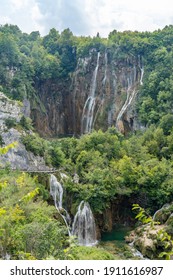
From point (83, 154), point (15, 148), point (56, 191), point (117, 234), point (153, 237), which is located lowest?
point (117, 234)

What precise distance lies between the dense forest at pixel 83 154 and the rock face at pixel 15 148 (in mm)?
384

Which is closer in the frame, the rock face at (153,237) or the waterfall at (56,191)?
the rock face at (153,237)

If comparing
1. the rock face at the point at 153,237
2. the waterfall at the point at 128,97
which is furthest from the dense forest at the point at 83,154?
the waterfall at the point at 128,97

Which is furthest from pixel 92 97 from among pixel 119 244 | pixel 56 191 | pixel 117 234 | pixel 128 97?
pixel 119 244

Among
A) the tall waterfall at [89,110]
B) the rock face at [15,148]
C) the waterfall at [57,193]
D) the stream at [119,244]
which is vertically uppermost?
the tall waterfall at [89,110]

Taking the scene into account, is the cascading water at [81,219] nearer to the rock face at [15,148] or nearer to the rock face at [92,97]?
the rock face at [15,148]

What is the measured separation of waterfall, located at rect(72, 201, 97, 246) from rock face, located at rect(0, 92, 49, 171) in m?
3.65

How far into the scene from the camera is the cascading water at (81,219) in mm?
19766

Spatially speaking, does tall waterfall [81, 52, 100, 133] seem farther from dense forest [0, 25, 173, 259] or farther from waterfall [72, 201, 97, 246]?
waterfall [72, 201, 97, 246]

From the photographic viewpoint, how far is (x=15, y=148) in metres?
21.1

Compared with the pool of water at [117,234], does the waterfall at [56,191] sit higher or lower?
higher

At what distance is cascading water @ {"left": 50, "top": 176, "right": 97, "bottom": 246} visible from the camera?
19766 mm

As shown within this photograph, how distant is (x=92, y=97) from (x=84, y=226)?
20629mm

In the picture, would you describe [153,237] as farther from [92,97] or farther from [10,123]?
[92,97]
